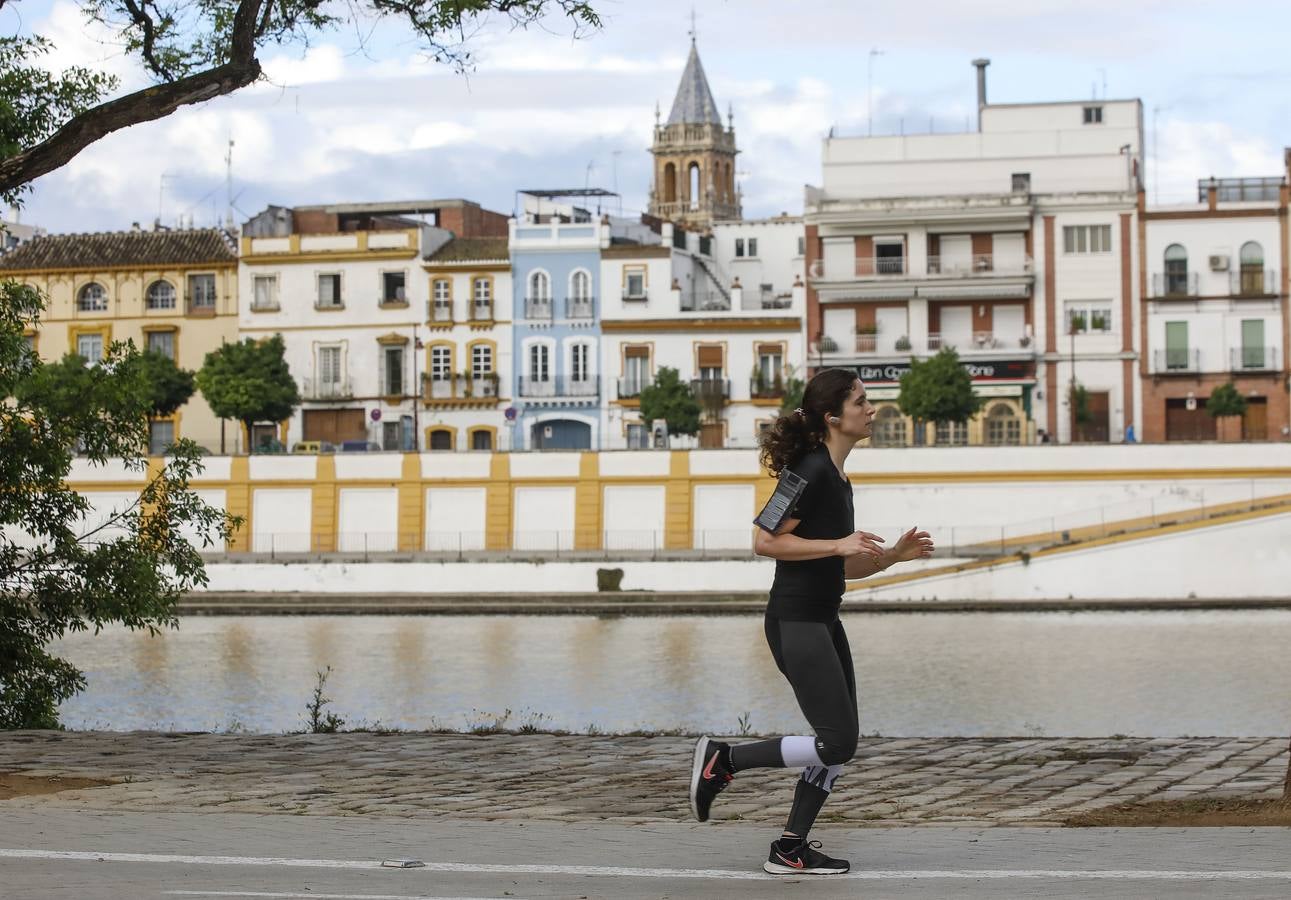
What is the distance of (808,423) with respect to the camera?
293 inches

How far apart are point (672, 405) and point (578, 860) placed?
50130 millimetres

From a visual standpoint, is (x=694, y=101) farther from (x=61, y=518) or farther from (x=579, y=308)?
(x=61, y=518)

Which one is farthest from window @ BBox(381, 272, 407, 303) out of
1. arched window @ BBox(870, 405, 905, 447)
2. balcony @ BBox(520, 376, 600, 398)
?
arched window @ BBox(870, 405, 905, 447)

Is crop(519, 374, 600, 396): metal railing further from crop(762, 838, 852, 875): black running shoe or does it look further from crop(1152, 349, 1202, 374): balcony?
crop(762, 838, 852, 875): black running shoe

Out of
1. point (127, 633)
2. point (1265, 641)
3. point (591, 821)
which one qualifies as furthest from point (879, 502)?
point (591, 821)

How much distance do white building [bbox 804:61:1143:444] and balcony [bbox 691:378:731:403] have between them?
113 inches

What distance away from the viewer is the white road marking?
6719 mm

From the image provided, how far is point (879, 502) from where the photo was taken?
4981 cm

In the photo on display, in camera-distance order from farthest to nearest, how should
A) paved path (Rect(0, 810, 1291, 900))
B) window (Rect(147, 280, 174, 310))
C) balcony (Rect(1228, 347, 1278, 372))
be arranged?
window (Rect(147, 280, 174, 310)), balcony (Rect(1228, 347, 1278, 372)), paved path (Rect(0, 810, 1291, 900))

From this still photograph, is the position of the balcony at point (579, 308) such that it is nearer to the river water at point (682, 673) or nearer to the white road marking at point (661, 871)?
the river water at point (682, 673)

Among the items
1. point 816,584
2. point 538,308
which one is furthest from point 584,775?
point 538,308

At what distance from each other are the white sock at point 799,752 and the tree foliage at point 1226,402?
5120 cm

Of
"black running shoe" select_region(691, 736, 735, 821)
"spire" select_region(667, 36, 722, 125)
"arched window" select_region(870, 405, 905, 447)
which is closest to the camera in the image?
"black running shoe" select_region(691, 736, 735, 821)

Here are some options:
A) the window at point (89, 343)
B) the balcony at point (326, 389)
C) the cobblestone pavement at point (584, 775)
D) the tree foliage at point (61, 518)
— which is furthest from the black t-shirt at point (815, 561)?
the window at point (89, 343)
